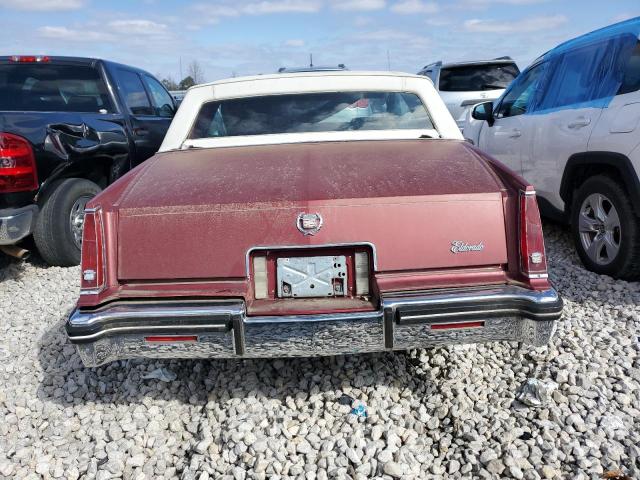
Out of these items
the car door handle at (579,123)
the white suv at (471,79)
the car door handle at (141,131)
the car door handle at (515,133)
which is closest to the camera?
the car door handle at (579,123)

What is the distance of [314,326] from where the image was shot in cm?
230

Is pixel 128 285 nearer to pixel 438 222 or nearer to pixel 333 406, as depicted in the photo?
pixel 333 406

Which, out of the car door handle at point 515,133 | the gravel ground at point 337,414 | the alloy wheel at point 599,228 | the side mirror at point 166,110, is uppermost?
the side mirror at point 166,110

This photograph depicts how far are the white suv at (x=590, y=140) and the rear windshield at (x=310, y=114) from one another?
145 cm

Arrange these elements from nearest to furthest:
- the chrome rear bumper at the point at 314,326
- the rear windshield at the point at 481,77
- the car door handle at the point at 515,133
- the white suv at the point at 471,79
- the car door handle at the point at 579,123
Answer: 1. the chrome rear bumper at the point at 314,326
2. the car door handle at the point at 579,123
3. the car door handle at the point at 515,133
4. the white suv at the point at 471,79
5. the rear windshield at the point at 481,77

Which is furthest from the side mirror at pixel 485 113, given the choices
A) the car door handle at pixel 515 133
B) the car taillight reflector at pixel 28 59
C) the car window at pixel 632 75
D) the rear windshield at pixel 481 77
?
the car taillight reflector at pixel 28 59

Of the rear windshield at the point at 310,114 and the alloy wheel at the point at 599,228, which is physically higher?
the rear windshield at the point at 310,114

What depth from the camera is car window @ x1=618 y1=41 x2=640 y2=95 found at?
382 cm

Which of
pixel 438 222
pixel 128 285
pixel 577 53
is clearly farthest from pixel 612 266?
pixel 128 285

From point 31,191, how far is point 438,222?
3.49 metres

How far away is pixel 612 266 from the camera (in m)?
4.10

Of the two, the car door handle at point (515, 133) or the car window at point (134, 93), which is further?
the car window at point (134, 93)

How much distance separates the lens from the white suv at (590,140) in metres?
3.85

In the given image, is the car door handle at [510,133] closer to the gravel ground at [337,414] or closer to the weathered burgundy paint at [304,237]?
the gravel ground at [337,414]
